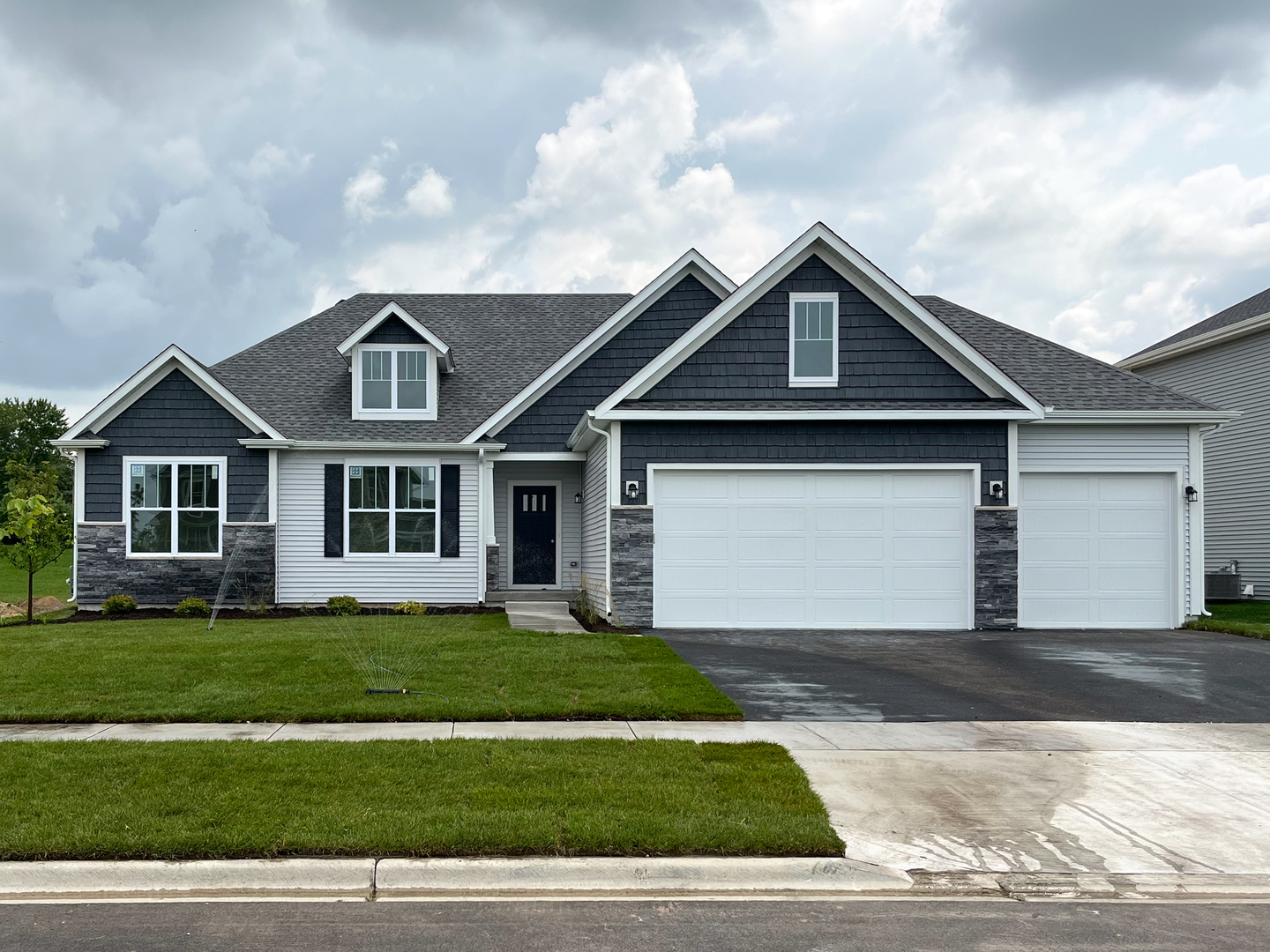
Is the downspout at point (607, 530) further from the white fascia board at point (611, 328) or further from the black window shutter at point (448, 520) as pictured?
the black window shutter at point (448, 520)

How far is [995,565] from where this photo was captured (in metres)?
15.8

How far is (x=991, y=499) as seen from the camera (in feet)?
52.2

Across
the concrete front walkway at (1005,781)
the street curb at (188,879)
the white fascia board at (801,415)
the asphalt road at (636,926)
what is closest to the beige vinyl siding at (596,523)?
the white fascia board at (801,415)

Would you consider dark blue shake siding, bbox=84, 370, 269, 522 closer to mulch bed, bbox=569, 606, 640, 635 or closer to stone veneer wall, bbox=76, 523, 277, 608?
stone veneer wall, bbox=76, 523, 277, 608

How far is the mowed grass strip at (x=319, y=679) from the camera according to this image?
8.82 metres

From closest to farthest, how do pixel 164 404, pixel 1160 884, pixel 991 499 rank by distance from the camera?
pixel 1160 884 < pixel 991 499 < pixel 164 404

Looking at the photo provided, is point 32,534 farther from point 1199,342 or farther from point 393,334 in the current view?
point 1199,342

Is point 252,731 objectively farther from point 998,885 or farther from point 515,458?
point 515,458

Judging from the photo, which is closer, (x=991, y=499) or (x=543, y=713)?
(x=543, y=713)

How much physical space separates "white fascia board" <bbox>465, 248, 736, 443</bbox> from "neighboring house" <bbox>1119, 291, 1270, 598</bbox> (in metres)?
13.6

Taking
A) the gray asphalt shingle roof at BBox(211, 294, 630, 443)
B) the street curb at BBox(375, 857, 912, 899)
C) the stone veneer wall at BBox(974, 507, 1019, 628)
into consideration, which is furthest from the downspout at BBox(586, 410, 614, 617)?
the street curb at BBox(375, 857, 912, 899)

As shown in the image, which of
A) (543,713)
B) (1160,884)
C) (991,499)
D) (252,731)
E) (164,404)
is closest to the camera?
(1160,884)

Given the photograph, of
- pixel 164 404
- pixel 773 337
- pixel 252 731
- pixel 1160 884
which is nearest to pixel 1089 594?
pixel 773 337

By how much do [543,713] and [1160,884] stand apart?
17.0 feet
